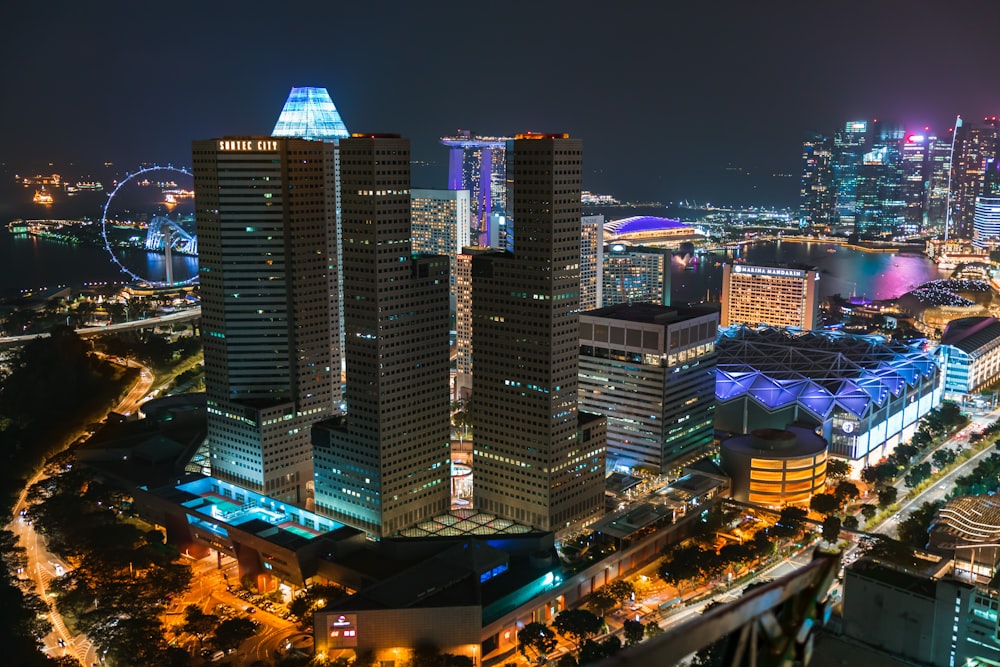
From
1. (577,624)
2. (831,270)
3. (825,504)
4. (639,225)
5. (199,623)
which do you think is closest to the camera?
(577,624)

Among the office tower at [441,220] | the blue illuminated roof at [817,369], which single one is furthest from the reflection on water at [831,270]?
the blue illuminated roof at [817,369]

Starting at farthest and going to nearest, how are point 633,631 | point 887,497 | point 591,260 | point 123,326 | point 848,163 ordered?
1. point 848,163
2. point 591,260
3. point 123,326
4. point 887,497
5. point 633,631

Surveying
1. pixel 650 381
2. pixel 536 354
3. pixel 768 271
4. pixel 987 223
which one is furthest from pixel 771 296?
pixel 987 223

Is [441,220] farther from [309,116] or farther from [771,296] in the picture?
[771,296]

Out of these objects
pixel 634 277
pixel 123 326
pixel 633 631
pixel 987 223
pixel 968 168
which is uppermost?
pixel 968 168

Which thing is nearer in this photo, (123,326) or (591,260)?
(123,326)

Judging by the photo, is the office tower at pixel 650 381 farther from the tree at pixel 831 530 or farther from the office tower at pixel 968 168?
the office tower at pixel 968 168

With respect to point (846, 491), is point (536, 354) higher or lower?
higher
